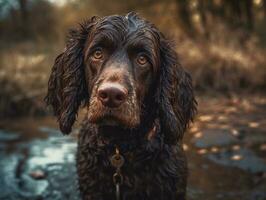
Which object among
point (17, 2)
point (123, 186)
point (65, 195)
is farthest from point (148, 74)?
point (17, 2)

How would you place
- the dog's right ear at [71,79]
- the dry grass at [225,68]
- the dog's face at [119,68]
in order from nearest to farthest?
the dog's face at [119,68]
the dog's right ear at [71,79]
the dry grass at [225,68]

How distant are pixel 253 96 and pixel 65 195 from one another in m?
6.51

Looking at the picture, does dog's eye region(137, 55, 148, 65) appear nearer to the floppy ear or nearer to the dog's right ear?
the floppy ear

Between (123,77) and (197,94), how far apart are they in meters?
7.74

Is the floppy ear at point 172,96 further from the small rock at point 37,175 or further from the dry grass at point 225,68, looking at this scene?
the dry grass at point 225,68

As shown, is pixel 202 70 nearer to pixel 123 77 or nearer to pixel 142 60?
pixel 142 60

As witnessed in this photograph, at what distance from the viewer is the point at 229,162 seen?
6297 millimetres

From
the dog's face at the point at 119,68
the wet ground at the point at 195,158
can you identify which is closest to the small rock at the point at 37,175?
the wet ground at the point at 195,158

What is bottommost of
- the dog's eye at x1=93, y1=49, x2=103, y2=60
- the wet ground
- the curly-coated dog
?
the wet ground

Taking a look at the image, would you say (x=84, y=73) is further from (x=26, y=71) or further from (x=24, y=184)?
(x=26, y=71)

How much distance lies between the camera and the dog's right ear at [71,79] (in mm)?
4055

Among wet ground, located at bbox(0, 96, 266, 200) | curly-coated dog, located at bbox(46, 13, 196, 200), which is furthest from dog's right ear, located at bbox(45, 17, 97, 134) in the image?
wet ground, located at bbox(0, 96, 266, 200)

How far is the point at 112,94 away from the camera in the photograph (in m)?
3.25

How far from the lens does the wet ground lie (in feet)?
17.9
